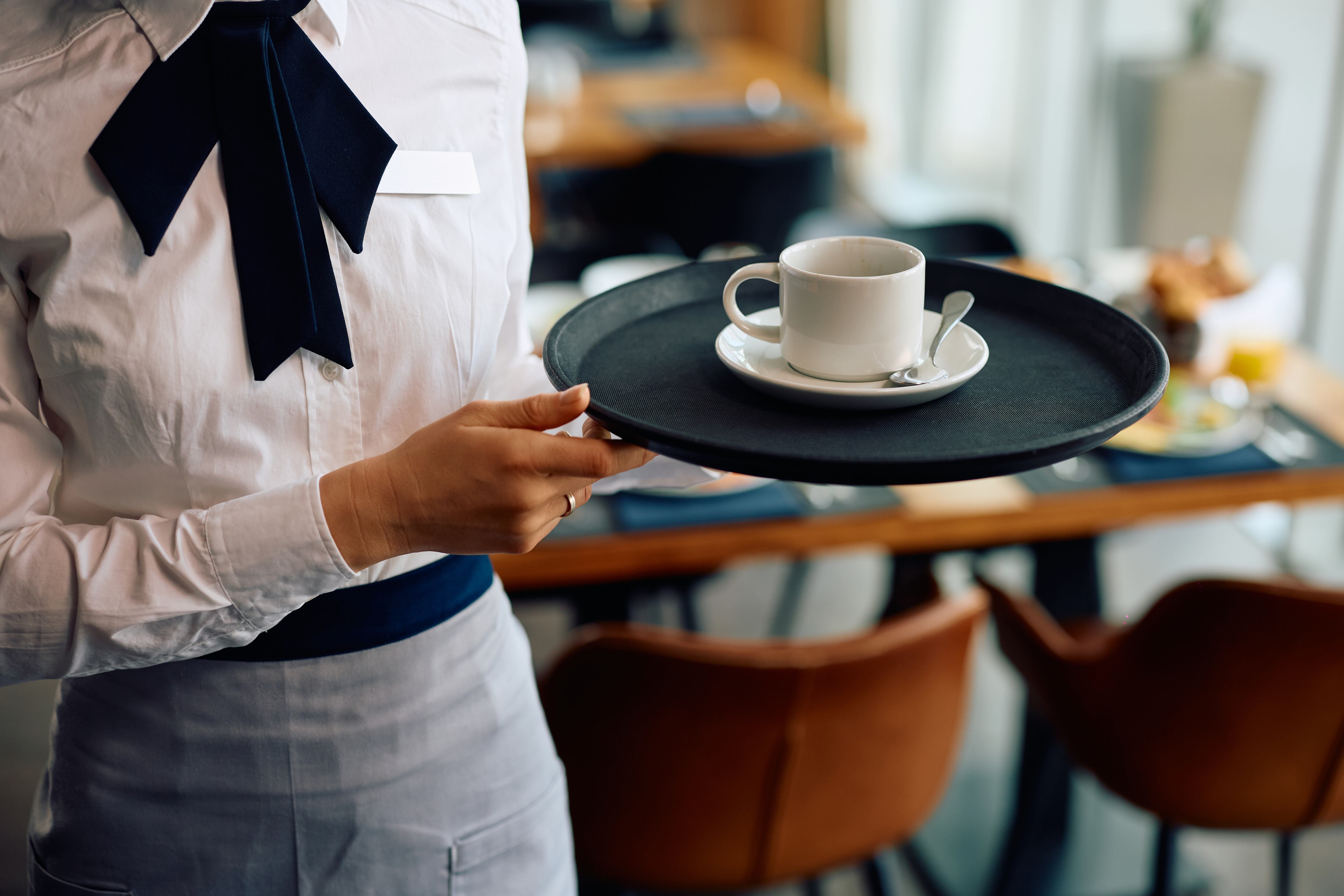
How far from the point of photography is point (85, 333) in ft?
2.39

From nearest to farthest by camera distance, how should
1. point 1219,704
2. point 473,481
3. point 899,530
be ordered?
point 473,481 → point 1219,704 → point 899,530

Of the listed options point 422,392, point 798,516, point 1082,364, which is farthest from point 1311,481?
point 422,392

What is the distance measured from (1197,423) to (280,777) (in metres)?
1.44

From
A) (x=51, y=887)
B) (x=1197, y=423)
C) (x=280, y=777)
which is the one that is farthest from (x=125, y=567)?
(x=1197, y=423)

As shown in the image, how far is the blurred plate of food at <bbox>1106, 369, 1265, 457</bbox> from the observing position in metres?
1.68

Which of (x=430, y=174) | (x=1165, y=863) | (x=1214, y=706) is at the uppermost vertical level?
(x=430, y=174)

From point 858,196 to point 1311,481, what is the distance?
4.82m

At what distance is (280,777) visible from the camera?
0.85 m

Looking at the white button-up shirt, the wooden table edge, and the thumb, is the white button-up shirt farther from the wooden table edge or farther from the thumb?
the wooden table edge

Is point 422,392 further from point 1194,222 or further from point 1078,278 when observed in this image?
point 1194,222

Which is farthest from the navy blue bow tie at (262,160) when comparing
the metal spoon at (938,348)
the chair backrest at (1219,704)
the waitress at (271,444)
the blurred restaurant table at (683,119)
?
the blurred restaurant table at (683,119)

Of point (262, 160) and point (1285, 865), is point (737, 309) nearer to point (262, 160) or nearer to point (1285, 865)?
point (262, 160)

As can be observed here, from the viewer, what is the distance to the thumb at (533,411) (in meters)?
0.70

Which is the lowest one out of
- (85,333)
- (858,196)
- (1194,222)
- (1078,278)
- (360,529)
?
(858,196)
